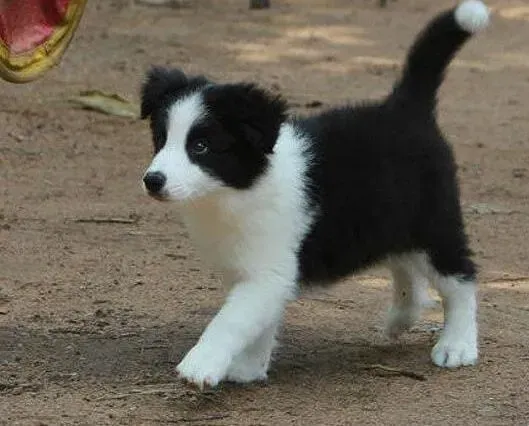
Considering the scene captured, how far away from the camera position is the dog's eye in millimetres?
4605

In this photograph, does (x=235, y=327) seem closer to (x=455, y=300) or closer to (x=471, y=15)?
(x=455, y=300)

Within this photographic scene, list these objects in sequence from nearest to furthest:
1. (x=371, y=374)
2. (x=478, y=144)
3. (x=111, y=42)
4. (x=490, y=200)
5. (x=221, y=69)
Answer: (x=371, y=374)
(x=490, y=200)
(x=478, y=144)
(x=221, y=69)
(x=111, y=42)

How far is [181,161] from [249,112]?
1.01 ft

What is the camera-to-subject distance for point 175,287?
Answer: 632 cm

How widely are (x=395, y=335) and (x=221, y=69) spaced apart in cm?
684

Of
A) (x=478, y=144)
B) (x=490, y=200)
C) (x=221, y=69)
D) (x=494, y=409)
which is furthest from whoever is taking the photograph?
(x=221, y=69)

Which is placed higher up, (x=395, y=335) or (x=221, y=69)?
(x=395, y=335)

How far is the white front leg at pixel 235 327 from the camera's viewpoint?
459 centimetres

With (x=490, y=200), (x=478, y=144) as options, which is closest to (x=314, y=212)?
(x=490, y=200)

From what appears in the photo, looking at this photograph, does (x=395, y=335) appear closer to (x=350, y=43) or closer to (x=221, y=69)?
(x=221, y=69)

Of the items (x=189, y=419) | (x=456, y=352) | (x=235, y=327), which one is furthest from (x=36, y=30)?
(x=456, y=352)

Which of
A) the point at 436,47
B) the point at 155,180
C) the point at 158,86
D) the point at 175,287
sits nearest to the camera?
the point at 155,180

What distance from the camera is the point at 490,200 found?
8273 mm

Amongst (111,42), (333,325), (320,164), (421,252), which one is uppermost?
(320,164)
